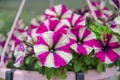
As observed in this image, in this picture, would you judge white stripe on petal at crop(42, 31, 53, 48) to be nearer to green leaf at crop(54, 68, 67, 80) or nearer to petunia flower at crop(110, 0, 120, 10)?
green leaf at crop(54, 68, 67, 80)

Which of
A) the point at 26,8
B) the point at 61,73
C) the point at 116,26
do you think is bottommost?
the point at 61,73

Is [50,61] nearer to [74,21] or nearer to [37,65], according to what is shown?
[37,65]

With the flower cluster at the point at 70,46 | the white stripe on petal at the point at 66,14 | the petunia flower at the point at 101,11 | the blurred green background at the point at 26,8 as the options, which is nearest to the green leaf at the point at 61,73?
the flower cluster at the point at 70,46

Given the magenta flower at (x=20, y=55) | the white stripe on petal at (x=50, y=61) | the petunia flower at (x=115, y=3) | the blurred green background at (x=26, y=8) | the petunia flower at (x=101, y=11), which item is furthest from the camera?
the blurred green background at (x=26, y=8)

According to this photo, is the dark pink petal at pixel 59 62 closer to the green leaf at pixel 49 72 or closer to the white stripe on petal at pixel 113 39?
the green leaf at pixel 49 72

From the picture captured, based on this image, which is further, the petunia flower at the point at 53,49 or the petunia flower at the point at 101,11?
the petunia flower at the point at 101,11

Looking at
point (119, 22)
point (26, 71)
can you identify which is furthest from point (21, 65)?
point (119, 22)

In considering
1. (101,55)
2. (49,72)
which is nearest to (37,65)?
(49,72)

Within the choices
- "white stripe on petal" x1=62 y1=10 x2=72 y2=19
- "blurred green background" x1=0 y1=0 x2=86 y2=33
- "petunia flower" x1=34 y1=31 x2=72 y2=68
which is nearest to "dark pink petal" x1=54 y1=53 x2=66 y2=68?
"petunia flower" x1=34 y1=31 x2=72 y2=68
